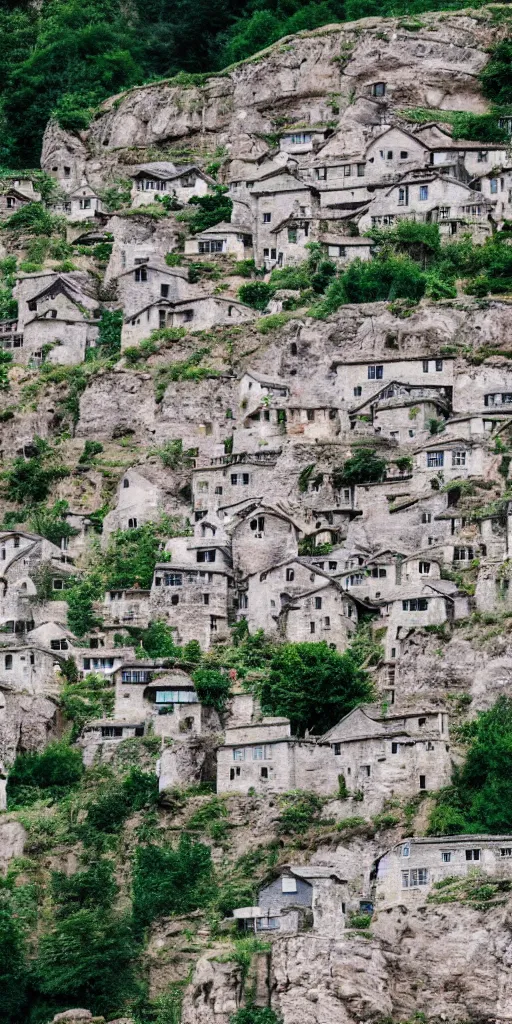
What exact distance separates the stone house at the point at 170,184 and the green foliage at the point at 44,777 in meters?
38.1

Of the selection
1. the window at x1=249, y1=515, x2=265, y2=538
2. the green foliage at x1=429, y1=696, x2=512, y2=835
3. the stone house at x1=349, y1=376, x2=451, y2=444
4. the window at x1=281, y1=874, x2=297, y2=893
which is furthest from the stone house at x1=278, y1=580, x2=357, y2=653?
the window at x1=281, y1=874, x2=297, y2=893

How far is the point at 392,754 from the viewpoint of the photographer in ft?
283

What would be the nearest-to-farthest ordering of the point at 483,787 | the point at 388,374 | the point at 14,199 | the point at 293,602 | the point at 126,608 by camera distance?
the point at 483,787
the point at 293,602
the point at 126,608
the point at 388,374
the point at 14,199

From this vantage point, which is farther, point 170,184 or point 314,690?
point 170,184

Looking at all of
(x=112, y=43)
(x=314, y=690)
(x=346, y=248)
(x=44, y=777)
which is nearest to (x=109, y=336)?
(x=346, y=248)

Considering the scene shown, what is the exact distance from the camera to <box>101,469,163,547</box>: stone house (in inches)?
4035

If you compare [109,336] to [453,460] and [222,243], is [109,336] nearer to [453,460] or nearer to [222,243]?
[222,243]

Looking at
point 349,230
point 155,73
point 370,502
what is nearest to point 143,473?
point 370,502

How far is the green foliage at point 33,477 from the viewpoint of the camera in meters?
106

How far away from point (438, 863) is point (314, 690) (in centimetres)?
1132

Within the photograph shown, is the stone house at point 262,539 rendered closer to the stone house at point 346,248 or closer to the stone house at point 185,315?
the stone house at point 185,315

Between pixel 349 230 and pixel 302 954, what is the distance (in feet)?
145

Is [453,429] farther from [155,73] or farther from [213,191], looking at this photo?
[155,73]

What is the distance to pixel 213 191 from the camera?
121375 millimetres
